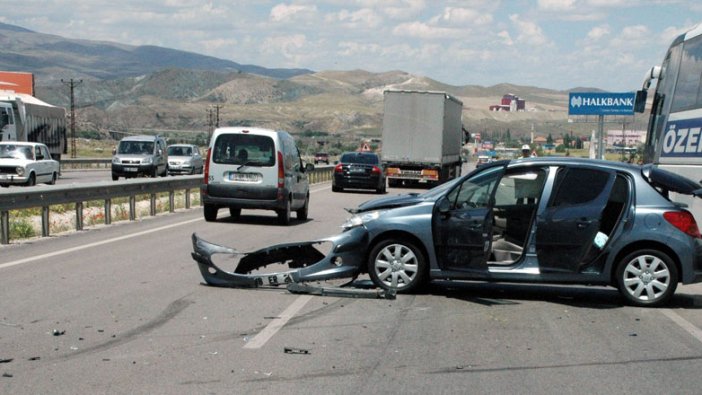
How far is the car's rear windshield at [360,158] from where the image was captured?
3922 centimetres

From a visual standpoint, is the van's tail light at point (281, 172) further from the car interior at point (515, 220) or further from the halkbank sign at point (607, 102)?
the halkbank sign at point (607, 102)

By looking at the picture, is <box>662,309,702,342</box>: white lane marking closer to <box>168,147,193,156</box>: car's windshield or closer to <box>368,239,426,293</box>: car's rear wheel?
<box>368,239,426,293</box>: car's rear wheel

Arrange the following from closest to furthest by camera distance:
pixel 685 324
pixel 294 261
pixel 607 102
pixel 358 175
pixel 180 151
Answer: pixel 685 324, pixel 294 261, pixel 358 175, pixel 607 102, pixel 180 151

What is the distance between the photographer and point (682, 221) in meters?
10.9

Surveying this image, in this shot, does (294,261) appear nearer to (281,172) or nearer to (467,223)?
(467,223)

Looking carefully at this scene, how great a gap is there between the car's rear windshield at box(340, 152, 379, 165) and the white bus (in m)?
20.3

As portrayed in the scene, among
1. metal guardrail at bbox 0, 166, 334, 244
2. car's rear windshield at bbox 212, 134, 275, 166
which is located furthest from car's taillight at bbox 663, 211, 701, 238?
car's rear windshield at bbox 212, 134, 275, 166

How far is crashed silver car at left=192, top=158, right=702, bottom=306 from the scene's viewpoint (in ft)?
35.8

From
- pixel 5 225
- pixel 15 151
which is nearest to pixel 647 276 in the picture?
pixel 5 225

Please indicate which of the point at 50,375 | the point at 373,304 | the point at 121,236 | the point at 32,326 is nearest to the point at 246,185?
the point at 121,236

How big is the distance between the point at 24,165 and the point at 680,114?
72.9ft

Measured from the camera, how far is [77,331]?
28.7 feet

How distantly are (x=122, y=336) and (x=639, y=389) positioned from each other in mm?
4088

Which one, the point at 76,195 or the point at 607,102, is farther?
the point at 607,102
